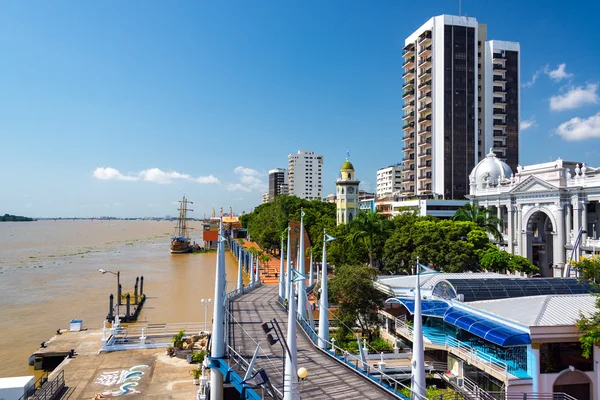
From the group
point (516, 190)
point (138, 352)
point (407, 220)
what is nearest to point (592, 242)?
point (516, 190)

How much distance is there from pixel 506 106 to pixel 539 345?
6111 centimetres

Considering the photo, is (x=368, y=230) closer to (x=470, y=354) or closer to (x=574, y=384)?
(x=470, y=354)

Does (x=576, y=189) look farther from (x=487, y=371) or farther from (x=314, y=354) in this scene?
(x=314, y=354)

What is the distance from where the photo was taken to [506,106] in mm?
70812

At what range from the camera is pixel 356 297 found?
2538cm

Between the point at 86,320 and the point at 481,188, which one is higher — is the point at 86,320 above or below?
below

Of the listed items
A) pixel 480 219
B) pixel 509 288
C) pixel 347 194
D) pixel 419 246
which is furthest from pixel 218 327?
pixel 347 194

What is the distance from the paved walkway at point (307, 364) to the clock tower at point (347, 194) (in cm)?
3690

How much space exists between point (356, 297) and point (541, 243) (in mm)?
31630

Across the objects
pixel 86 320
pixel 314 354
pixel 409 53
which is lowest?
pixel 86 320

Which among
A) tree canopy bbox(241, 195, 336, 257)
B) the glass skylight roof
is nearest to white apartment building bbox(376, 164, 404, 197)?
tree canopy bbox(241, 195, 336, 257)

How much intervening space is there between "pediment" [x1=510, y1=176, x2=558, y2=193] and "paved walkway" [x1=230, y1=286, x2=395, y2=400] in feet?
99.1

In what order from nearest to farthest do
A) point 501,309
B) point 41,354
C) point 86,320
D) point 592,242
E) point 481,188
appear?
point 501,309
point 41,354
point 86,320
point 592,242
point 481,188

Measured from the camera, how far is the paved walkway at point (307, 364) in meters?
14.1
